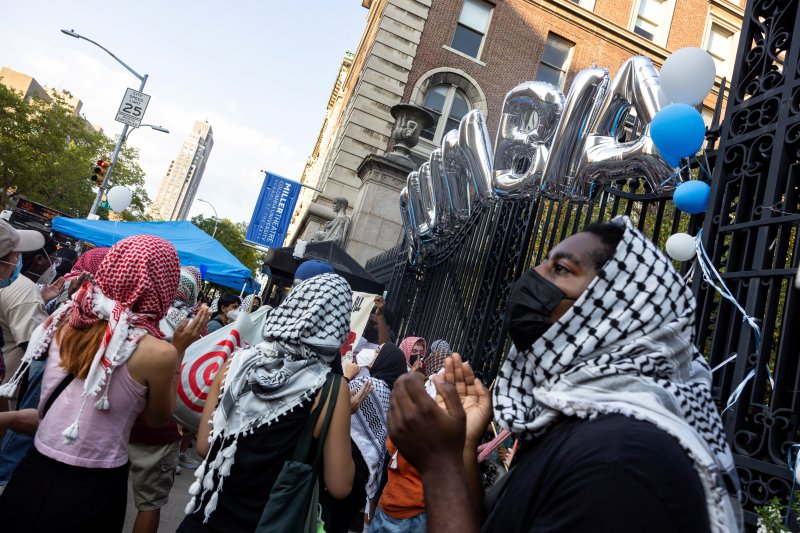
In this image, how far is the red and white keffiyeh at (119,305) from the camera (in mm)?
2797

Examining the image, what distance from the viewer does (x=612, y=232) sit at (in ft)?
5.41

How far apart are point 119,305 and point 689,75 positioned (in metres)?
3.48

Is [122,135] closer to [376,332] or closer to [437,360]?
[376,332]

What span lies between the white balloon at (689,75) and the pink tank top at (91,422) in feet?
11.5

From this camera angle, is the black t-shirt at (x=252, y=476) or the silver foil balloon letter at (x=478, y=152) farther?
the silver foil balloon letter at (x=478, y=152)

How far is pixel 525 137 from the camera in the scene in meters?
Answer: 5.76

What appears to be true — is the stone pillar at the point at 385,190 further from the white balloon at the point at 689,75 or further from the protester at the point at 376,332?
the white balloon at the point at 689,75

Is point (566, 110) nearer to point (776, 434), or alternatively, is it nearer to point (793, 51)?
point (793, 51)

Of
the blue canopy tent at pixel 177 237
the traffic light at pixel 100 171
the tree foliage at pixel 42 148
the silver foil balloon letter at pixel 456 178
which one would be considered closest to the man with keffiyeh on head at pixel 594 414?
the silver foil balloon letter at pixel 456 178

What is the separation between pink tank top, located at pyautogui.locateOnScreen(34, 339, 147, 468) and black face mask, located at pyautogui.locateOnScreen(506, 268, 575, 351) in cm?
205

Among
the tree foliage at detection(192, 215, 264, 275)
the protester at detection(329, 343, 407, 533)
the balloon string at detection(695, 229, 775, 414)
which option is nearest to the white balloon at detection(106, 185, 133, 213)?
the protester at detection(329, 343, 407, 533)

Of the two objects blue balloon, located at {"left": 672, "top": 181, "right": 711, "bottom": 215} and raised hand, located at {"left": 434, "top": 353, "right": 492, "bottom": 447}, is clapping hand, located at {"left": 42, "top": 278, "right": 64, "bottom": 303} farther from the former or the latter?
blue balloon, located at {"left": 672, "top": 181, "right": 711, "bottom": 215}

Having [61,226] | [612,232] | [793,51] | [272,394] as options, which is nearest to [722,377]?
[793,51]

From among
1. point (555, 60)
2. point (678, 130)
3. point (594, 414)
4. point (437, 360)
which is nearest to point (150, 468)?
point (437, 360)
